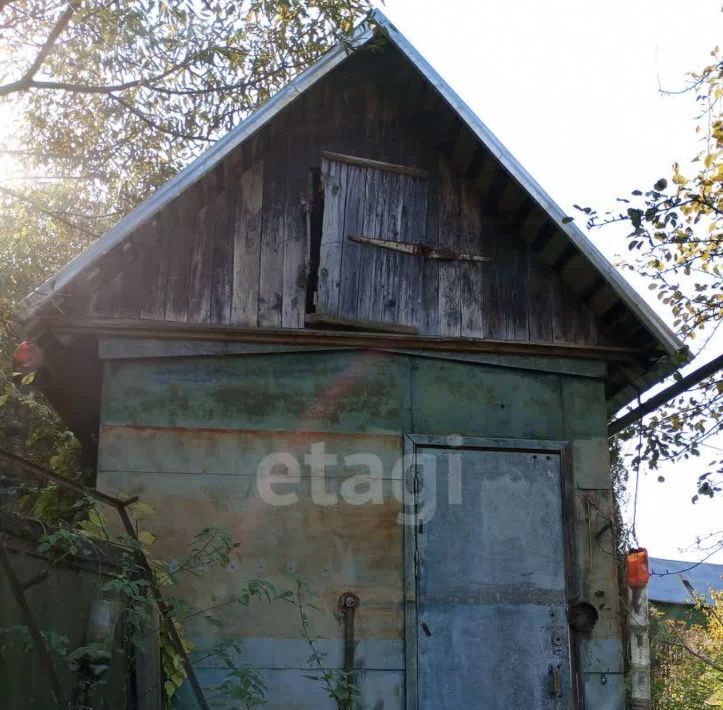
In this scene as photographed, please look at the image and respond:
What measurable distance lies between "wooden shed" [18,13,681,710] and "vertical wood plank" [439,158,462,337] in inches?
0.7

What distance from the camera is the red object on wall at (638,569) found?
24.8 ft

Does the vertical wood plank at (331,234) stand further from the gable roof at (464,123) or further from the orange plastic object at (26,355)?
the orange plastic object at (26,355)

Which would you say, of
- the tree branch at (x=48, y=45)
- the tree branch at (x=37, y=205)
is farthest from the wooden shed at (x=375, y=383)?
the tree branch at (x=48, y=45)

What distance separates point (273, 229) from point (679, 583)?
112 ft

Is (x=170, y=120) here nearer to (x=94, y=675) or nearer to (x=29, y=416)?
(x=29, y=416)

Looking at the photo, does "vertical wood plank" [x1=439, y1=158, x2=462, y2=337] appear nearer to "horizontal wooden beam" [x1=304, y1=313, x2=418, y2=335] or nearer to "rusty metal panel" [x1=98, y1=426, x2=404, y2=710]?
"horizontal wooden beam" [x1=304, y1=313, x2=418, y2=335]

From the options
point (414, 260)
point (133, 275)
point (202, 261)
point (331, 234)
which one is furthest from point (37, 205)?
point (414, 260)

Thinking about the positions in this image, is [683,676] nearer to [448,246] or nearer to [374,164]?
[448,246]

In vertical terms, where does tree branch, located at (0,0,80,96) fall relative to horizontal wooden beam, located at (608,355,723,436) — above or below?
above

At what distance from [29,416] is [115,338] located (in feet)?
26.3

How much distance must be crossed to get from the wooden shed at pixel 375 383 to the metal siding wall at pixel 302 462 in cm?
2

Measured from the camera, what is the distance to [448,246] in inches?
319

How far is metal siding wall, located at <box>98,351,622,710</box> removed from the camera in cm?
699

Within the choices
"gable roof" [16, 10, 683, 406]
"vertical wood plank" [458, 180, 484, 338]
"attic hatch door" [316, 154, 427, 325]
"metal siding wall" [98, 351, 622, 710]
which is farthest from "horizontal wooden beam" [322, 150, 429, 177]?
"metal siding wall" [98, 351, 622, 710]
